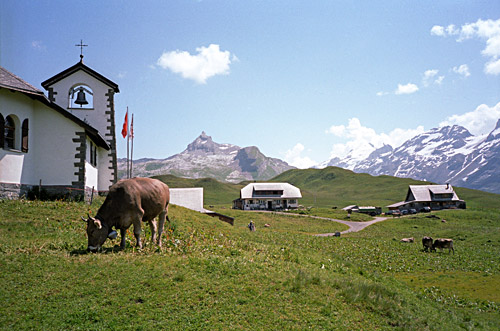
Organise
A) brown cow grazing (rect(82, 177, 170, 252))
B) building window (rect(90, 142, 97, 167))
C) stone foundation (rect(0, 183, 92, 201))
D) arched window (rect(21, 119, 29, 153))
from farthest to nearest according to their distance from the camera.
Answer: building window (rect(90, 142, 97, 167))
arched window (rect(21, 119, 29, 153))
stone foundation (rect(0, 183, 92, 201))
brown cow grazing (rect(82, 177, 170, 252))

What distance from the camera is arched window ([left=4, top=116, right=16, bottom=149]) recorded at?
27250 mm

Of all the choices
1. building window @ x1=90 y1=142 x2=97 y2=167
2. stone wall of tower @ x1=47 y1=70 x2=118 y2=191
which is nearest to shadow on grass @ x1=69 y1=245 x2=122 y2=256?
building window @ x1=90 y1=142 x2=97 y2=167

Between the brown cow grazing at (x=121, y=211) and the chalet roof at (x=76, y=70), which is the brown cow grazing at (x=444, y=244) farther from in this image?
the chalet roof at (x=76, y=70)

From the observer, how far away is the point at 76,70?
3947 cm

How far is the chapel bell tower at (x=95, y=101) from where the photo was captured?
39094 millimetres

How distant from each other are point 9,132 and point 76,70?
14.0 m

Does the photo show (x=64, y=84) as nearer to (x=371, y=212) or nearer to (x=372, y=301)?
(x=372, y=301)

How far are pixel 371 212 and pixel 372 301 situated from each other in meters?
114

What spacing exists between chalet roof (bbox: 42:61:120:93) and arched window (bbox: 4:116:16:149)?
12.4m

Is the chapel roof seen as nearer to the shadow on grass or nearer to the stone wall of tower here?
the stone wall of tower

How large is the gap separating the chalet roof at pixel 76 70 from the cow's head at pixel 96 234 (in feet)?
94.0

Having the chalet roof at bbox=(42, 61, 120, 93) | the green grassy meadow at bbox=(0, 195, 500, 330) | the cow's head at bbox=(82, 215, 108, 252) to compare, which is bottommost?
the green grassy meadow at bbox=(0, 195, 500, 330)

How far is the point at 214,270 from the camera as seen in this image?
47.1 feet

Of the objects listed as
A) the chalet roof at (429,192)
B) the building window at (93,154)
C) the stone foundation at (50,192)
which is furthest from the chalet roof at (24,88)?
the chalet roof at (429,192)
